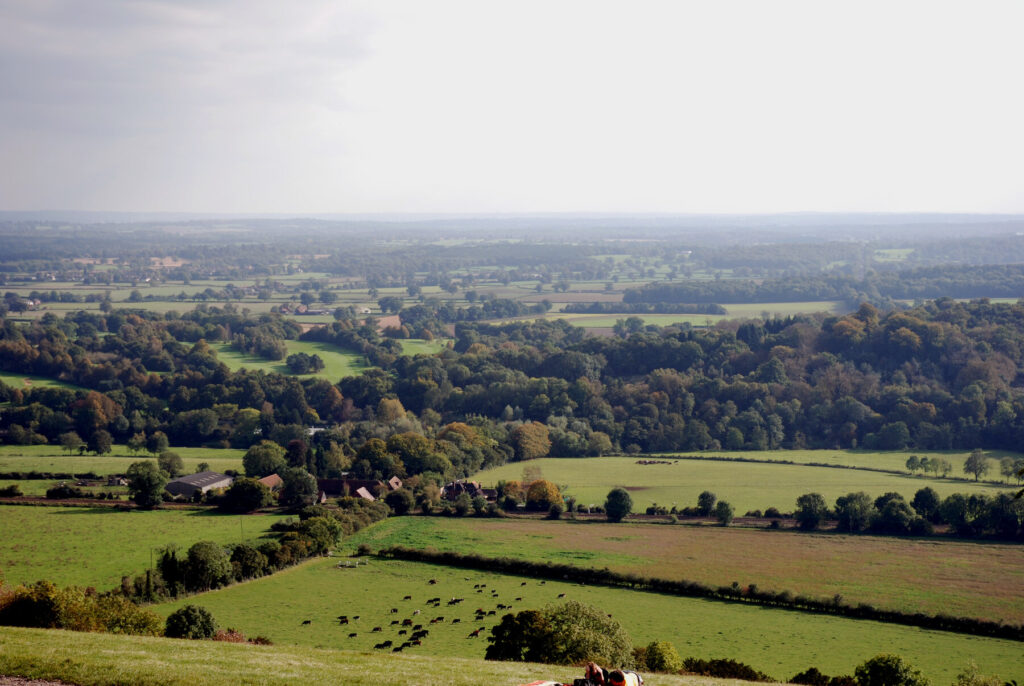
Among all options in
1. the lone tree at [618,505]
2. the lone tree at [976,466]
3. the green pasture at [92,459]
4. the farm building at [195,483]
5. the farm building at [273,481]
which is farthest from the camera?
the green pasture at [92,459]

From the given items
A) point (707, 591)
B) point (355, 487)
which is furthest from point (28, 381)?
point (707, 591)

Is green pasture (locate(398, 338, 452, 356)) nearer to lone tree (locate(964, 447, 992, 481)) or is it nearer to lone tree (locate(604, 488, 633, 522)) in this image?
lone tree (locate(604, 488, 633, 522))

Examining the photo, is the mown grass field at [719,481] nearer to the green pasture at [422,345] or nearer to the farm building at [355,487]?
the farm building at [355,487]

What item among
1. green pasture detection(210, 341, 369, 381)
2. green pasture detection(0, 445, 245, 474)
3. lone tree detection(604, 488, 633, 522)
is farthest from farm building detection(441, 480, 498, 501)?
green pasture detection(210, 341, 369, 381)

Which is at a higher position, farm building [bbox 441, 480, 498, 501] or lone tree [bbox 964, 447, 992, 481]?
lone tree [bbox 964, 447, 992, 481]

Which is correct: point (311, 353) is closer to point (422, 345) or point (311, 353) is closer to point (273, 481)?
point (422, 345)

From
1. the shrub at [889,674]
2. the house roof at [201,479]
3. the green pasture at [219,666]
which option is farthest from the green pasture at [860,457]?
the green pasture at [219,666]
